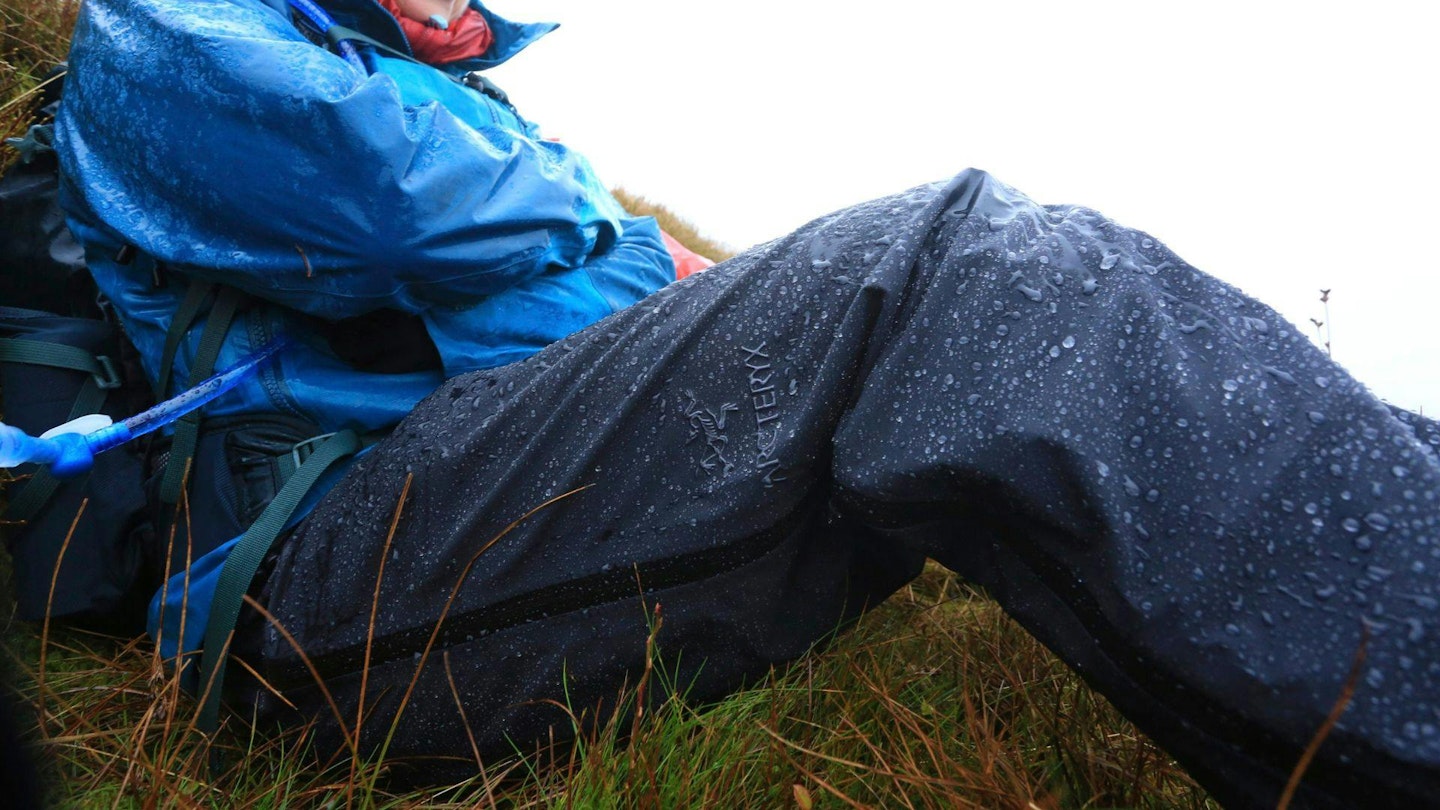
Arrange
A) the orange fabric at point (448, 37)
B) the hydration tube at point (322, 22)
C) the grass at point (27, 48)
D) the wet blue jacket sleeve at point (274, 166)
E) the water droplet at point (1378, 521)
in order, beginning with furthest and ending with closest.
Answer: the grass at point (27, 48), the orange fabric at point (448, 37), the hydration tube at point (322, 22), the wet blue jacket sleeve at point (274, 166), the water droplet at point (1378, 521)

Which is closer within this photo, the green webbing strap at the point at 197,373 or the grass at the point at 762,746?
the grass at the point at 762,746

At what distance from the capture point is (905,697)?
4.41 ft

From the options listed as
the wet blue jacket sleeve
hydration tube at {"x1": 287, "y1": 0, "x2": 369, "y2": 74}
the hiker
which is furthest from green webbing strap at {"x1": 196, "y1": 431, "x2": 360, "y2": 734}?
hydration tube at {"x1": 287, "y1": 0, "x2": 369, "y2": 74}

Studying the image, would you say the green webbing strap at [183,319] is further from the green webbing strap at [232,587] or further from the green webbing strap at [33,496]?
the green webbing strap at [232,587]

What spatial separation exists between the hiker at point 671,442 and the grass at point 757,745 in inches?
3.1

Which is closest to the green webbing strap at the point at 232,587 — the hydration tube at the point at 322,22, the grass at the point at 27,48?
the hydration tube at the point at 322,22

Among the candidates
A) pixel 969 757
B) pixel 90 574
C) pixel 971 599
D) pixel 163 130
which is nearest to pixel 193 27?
pixel 163 130

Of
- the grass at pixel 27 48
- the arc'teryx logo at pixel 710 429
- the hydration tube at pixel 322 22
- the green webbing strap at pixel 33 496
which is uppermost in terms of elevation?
the hydration tube at pixel 322 22

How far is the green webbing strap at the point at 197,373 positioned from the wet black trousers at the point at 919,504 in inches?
9.6

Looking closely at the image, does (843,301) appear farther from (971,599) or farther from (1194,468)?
(971,599)

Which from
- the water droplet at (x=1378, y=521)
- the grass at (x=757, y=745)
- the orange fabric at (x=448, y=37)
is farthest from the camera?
the orange fabric at (x=448, y=37)

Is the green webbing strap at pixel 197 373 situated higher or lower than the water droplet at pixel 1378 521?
lower

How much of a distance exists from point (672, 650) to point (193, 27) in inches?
48.4

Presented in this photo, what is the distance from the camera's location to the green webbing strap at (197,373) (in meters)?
1.29
